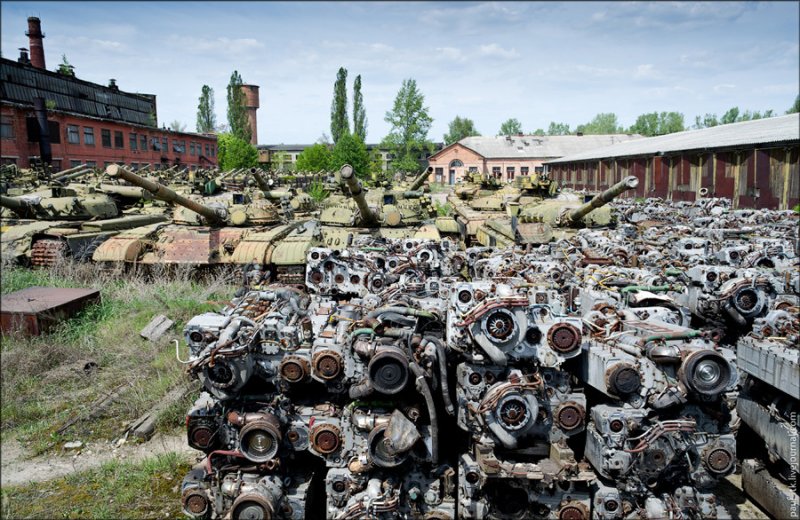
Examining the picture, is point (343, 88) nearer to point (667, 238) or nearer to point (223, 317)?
point (667, 238)

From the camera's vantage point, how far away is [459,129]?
98062 mm

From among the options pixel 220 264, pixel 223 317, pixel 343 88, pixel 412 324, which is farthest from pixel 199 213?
pixel 343 88

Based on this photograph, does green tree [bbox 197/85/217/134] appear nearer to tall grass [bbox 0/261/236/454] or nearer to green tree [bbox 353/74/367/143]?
green tree [bbox 353/74/367/143]

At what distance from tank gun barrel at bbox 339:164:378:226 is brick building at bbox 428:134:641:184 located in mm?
45763

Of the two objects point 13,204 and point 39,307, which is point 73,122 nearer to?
point 13,204

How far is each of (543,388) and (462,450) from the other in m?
1.27

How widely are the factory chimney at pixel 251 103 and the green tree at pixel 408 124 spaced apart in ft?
52.8

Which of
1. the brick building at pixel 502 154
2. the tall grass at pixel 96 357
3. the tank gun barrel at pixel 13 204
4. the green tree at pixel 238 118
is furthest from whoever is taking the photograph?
the brick building at pixel 502 154

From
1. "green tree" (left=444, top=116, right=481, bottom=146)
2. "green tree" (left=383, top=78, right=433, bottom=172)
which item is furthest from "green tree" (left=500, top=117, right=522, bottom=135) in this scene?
"green tree" (left=383, top=78, right=433, bottom=172)

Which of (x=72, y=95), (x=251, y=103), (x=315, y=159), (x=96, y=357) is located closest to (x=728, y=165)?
(x=96, y=357)

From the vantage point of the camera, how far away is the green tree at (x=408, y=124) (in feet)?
207

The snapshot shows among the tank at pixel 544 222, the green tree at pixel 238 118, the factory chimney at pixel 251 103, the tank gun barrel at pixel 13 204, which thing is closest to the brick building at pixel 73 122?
the green tree at pixel 238 118

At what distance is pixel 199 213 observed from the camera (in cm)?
1437

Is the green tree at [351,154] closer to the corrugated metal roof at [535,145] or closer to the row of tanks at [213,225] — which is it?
Answer: the corrugated metal roof at [535,145]
